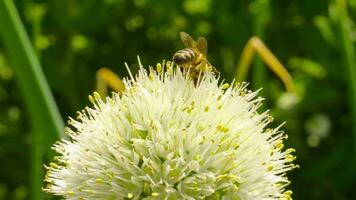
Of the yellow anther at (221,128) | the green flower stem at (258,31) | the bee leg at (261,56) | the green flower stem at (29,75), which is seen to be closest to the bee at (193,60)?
the yellow anther at (221,128)

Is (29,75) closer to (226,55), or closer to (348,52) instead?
(348,52)

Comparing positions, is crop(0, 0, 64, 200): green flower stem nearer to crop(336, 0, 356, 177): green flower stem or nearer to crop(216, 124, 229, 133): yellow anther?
crop(216, 124, 229, 133): yellow anther

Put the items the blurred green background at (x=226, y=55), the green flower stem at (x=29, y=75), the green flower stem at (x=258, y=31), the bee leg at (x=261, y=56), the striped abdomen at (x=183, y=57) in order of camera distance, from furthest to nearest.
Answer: the blurred green background at (x=226, y=55) → the green flower stem at (x=258, y=31) → the bee leg at (x=261, y=56) → the green flower stem at (x=29, y=75) → the striped abdomen at (x=183, y=57)

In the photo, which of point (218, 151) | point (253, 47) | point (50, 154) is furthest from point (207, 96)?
point (253, 47)

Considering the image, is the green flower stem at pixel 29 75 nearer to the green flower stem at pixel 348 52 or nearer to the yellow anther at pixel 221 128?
the yellow anther at pixel 221 128

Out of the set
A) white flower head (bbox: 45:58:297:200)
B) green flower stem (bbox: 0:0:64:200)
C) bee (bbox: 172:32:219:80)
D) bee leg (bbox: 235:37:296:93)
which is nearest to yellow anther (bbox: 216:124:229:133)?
white flower head (bbox: 45:58:297:200)

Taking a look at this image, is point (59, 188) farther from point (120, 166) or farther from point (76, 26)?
point (76, 26)

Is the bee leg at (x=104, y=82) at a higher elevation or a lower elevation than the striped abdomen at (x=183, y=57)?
higher
